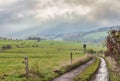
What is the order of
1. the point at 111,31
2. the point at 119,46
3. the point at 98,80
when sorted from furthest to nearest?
the point at 111,31
the point at 98,80
the point at 119,46

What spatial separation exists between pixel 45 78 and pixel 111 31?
16.7 metres

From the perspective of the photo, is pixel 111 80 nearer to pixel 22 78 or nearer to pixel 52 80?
pixel 52 80

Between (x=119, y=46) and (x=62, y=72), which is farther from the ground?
(x=119, y=46)

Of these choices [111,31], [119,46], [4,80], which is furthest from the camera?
[111,31]

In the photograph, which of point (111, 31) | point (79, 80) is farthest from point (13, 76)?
point (111, 31)

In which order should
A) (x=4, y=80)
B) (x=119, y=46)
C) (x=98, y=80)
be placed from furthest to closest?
(x=98, y=80), (x=119, y=46), (x=4, y=80)

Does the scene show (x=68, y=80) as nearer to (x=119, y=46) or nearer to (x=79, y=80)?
(x=79, y=80)

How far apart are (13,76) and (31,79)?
11.9 feet

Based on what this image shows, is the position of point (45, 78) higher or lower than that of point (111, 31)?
lower

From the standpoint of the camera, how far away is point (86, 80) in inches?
1743

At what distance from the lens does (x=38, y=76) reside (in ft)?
149

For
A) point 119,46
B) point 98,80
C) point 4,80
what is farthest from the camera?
point 98,80

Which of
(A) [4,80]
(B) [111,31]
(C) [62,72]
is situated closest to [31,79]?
(A) [4,80]

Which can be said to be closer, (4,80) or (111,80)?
(4,80)
